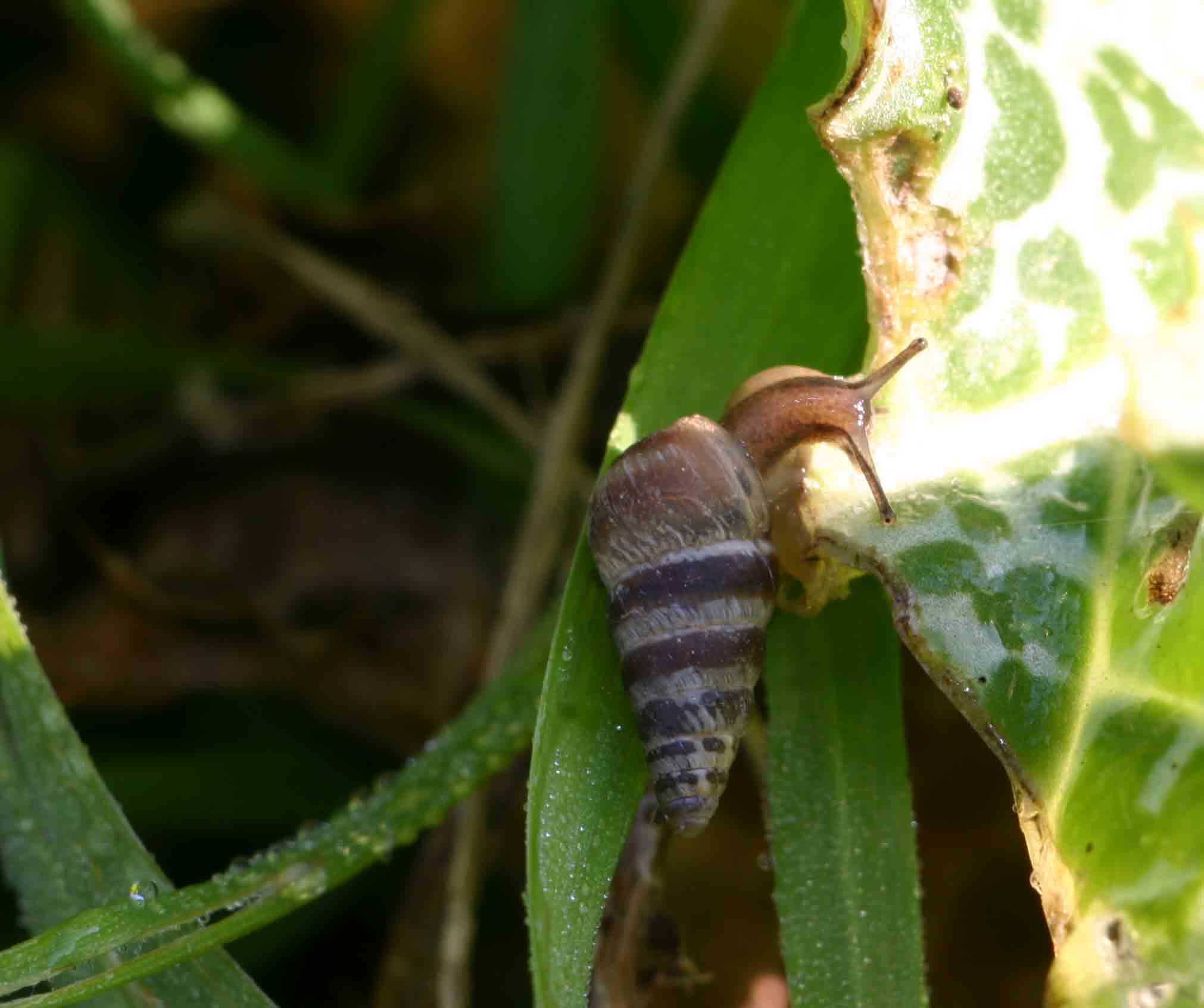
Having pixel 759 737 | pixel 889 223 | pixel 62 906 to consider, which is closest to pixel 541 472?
pixel 759 737

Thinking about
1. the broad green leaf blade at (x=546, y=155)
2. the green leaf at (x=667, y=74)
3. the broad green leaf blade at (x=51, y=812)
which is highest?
the green leaf at (x=667, y=74)

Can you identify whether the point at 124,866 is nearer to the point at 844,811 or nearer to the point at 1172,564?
the point at 844,811

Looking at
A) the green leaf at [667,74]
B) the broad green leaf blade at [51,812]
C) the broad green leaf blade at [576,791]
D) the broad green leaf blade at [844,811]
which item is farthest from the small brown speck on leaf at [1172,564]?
the green leaf at [667,74]

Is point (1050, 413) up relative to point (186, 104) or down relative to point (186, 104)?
down

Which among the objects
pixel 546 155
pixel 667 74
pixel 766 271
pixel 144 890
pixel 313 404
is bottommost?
pixel 144 890

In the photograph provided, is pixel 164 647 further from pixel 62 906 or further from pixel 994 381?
pixel 994 381

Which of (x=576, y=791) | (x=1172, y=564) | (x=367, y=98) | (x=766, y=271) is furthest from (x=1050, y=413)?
(x=367, y=98)

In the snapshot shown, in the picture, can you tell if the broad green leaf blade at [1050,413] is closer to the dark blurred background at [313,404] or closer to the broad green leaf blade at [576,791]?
the broad green leaf blade at [576,791]
